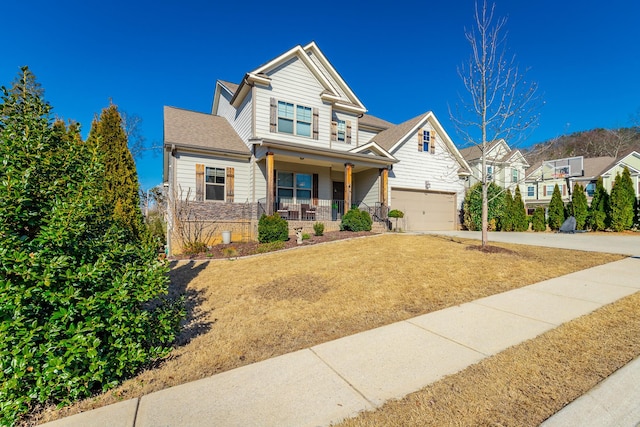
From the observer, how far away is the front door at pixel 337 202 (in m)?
15.4

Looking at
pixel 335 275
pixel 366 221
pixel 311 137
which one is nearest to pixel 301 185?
pixel 311 137

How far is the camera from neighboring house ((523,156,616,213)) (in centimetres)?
3028

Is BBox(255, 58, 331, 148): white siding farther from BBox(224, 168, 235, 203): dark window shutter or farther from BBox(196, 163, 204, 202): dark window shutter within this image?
BBox(196, 163, 204, 202): dark window shutter

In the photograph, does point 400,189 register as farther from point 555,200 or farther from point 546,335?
point 546,335

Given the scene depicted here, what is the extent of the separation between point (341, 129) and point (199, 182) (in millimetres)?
8033

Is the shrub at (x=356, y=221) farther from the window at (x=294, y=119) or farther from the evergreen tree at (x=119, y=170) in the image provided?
the evergreen tree at (x=119, y=170)

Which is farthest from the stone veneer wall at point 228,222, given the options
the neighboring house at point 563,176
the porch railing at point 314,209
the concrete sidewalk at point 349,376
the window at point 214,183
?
the neighboring house at point 563,176

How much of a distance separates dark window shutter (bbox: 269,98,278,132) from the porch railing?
340 centimetres

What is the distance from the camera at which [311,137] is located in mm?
14789

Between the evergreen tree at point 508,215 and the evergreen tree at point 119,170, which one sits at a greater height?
the evergreen tree at point 119,170

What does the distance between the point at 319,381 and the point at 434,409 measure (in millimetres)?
962

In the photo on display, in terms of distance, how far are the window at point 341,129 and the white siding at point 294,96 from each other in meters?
1.08

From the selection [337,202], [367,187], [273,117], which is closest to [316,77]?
[273,117]

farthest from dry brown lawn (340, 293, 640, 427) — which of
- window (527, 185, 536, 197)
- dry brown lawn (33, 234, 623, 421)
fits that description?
window (527, 185, 536, 197)
